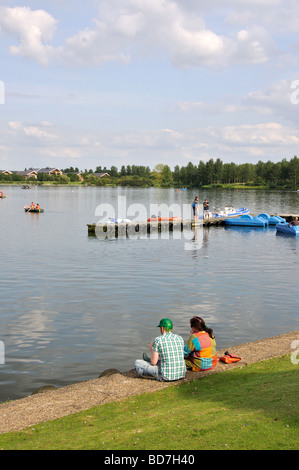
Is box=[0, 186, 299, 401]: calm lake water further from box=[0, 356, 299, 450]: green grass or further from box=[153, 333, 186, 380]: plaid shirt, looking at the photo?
box=[0, 356, 299, 450]: green grass

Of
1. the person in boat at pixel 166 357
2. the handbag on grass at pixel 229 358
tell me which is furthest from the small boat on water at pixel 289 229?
the person in boat at pixel 166 357

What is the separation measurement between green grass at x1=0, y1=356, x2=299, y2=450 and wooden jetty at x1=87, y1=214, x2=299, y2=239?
1615 inches

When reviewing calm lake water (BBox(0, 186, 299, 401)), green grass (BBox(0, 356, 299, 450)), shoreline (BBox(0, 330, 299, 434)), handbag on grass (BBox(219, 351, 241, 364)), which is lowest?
calm lake water (BBox(0, 186, 299, 401))

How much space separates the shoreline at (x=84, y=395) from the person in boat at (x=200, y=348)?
0.21 metres

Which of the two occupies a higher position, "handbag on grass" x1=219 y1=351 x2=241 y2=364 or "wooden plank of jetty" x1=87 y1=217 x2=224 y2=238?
"wooden plank of jetty" x1=87 y1=217 x2=224 y2=238

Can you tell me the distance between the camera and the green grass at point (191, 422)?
7.85 metres

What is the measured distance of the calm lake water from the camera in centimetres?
1633

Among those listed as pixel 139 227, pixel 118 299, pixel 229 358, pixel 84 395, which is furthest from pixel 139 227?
pixel 84 395

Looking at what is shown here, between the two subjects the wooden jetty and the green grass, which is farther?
the wooden jetty

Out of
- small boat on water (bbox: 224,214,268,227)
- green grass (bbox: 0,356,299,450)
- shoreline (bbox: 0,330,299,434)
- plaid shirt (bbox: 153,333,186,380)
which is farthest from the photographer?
small boat on water (bbox: 224,214,268,227)

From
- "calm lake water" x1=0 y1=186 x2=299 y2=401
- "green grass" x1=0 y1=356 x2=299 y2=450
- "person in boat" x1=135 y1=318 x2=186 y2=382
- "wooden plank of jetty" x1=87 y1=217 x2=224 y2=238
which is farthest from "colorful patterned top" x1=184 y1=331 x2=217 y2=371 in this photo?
"wooden plank of jetty" x1=87 y1=217 x2=224 y2=238

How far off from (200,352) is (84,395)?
10.5 ft
